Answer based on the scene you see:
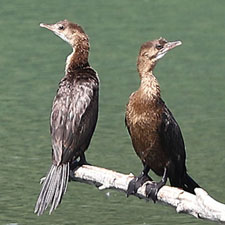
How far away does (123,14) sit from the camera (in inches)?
784

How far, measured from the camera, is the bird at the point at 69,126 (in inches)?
294

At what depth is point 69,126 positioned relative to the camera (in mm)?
7746

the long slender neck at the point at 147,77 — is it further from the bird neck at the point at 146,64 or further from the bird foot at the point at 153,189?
the bird foot at the point at 153,189

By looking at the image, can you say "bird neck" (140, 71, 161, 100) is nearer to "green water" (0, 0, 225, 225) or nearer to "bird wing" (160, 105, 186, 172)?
"bird wing" (160, 105, 186, 172)

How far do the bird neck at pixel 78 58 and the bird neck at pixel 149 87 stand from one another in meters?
0.91

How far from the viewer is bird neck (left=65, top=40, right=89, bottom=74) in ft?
27.1

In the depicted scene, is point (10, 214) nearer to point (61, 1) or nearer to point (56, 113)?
point (56, 113)

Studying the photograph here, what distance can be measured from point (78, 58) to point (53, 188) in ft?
4.17

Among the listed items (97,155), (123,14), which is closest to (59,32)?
(97,155)

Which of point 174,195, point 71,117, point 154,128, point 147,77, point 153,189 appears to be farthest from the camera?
point 71,117

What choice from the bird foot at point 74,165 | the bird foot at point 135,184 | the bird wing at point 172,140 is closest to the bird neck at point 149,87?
the bird wing at point 172,140

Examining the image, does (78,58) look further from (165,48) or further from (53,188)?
(53,188)

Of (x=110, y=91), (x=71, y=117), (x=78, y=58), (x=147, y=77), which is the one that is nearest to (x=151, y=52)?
(x=147, y=77)

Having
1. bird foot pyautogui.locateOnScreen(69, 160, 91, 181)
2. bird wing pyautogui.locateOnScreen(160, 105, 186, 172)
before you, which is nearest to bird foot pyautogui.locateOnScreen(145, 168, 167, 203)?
bird wing pyautogui.locateOnScreen(160, 105, 186, 172)
